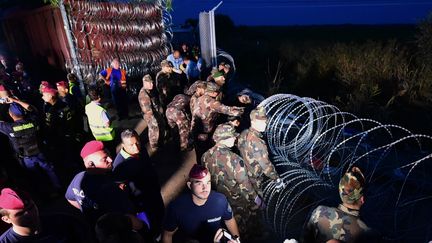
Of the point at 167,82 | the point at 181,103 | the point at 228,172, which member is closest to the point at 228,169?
the point at 228,172

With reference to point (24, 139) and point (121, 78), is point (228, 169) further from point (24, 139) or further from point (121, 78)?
point (121, 78)

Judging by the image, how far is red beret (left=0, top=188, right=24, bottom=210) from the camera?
7.51 feet

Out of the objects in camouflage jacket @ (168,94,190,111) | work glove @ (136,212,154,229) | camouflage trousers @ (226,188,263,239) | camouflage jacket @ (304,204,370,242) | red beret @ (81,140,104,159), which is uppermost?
red beret @ (81,140,104,159)

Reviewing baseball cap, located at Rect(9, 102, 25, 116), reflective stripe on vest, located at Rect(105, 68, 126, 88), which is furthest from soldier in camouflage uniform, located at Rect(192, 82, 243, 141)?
reflective stripe on vest, located at Rect(105, 68, 126, 88)

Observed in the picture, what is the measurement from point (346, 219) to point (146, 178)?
2.20 meters

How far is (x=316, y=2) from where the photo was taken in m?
42.5

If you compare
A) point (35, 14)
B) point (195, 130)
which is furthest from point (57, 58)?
point (195, 130)

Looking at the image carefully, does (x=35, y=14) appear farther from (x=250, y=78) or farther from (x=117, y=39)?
(x=250, y=78)

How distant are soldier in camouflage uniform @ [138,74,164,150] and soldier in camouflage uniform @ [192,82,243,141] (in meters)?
0.94

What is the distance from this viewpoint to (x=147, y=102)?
19.4ft

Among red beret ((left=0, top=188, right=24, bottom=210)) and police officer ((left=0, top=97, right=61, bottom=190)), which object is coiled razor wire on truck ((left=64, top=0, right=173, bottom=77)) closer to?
police officer ((left=0, top=97, right=61, bottom=190))

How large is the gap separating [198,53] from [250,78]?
2829 millimetres

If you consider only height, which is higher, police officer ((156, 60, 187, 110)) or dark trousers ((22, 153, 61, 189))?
police officer ((156, 60, 187, 110))

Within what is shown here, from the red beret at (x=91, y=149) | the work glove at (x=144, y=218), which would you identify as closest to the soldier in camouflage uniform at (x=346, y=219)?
the work glove at (x=144, y=218)
